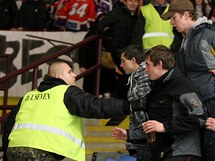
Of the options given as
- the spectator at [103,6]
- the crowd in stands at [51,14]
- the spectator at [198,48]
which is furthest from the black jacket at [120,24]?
the spectator at [198,48]

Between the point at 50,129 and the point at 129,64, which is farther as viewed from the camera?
the point at 129,64

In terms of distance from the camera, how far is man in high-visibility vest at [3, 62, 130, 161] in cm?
491

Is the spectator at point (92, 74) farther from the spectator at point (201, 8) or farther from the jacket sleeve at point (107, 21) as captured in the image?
the spectator at point (201, 8)

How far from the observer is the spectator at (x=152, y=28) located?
7582 millimetres

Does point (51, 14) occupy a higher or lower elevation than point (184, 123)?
lower

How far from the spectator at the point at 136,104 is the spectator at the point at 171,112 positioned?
16cm

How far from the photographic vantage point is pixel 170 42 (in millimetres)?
7594

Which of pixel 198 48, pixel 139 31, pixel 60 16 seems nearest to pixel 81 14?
pixel 60 16

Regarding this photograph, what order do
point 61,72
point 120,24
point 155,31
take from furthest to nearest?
point 120,24 < point 155,31 < point 61,72

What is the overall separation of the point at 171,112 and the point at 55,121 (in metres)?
0.86

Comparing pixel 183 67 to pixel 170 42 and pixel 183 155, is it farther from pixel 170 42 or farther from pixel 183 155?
pixel 170 42

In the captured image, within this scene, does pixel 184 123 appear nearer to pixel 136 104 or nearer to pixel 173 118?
A: pixel 173 118

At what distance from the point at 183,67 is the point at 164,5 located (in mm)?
2351

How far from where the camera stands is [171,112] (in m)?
4.86
